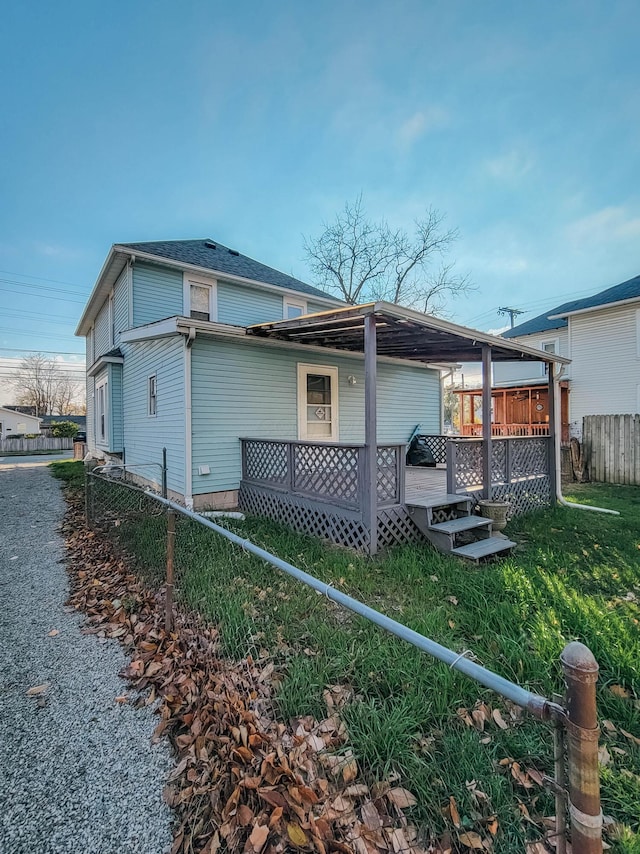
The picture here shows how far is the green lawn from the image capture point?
2002 millimetres

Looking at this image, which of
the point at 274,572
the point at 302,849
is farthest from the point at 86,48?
the point at 302,849

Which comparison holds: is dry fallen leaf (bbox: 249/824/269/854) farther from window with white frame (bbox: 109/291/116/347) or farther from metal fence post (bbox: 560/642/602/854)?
window with white frame (bbox: 109/291/116/347)

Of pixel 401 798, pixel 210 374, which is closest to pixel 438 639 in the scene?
pixel 401 798

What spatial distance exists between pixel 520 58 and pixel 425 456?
30.3ft

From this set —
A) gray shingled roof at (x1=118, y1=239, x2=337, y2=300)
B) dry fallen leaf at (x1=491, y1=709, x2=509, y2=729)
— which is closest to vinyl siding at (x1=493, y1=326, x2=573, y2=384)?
gray shingled roof at (x1=118, y1=239, x2=337, y2=300)

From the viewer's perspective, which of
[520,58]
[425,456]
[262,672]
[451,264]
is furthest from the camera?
[451,264]

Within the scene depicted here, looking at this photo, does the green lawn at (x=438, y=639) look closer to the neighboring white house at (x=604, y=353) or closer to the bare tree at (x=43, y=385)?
the neighboring white house at (x=604, y=353)

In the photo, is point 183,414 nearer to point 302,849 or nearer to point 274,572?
point 274,572

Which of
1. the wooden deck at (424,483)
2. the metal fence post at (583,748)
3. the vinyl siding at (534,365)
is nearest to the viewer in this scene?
the metal fence post at (583,748)

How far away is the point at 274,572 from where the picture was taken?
462 centimetres

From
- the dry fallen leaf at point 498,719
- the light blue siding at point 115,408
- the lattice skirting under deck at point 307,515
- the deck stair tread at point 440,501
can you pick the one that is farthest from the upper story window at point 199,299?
the dry fallen leaf at point 498,719

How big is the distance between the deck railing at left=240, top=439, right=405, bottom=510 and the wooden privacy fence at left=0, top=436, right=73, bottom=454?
97.8 ft

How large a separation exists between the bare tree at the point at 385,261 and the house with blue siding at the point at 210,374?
11134 millimetres

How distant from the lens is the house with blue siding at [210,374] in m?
7.79
